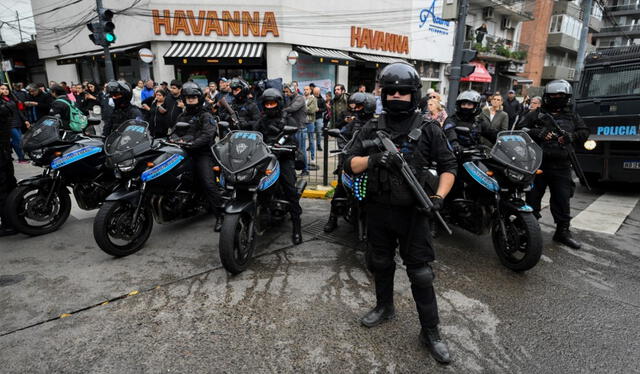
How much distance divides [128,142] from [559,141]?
4.94 m

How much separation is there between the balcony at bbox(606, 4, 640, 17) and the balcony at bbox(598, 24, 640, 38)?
5.40 feet

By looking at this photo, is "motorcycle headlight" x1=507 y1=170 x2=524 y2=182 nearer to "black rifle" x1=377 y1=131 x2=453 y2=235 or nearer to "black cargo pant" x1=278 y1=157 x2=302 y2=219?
"black rifle" x1=377 y1=131 x2=453 y2=235

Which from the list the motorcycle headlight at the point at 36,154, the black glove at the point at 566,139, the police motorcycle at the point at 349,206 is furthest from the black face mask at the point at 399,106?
the motorcycle headlight at the point at 36,154

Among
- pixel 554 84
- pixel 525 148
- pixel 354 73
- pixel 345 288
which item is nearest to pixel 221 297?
pixel 345 288

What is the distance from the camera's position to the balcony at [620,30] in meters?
45.6

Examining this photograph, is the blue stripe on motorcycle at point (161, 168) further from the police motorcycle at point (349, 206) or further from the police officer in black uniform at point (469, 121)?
the police officer in black uniform at point (469, 121)

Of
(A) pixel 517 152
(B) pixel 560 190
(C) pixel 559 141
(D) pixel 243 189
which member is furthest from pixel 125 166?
(B) pixel 560 190

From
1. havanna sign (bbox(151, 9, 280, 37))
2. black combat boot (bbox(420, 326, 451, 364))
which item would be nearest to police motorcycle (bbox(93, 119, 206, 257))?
black combat boot (bbox(420, 326, 451, 364))

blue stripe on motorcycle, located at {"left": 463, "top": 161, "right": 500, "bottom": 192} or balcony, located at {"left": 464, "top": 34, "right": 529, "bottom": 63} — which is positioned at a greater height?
balcony, located at {"left": 464, "top": 34, "right": 529, "bottom": 63}

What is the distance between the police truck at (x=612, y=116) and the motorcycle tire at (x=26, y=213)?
8.44m

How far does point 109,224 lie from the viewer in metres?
3.86

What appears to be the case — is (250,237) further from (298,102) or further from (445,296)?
(298,102)

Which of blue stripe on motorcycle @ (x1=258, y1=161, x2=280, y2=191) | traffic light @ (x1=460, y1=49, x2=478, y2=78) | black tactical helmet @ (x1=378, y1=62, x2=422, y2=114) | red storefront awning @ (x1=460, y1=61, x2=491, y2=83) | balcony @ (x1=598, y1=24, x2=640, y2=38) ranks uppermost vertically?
balcony @ (x1=598, y1=24, x2=640, y2=38)

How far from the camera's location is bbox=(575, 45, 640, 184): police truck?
6.62m
